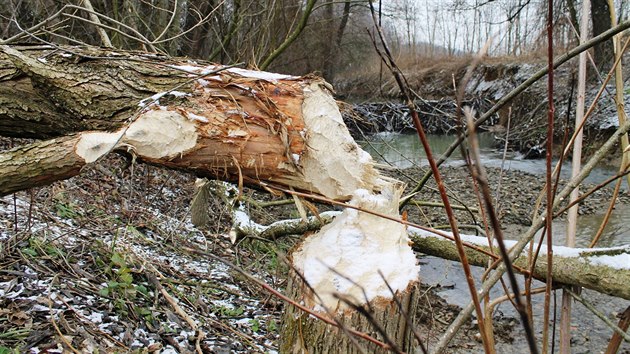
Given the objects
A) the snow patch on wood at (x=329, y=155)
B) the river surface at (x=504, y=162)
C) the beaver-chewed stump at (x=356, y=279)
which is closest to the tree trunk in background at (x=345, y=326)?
the beaver-chewed stump at (x=356, y=279)

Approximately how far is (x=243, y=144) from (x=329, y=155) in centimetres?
31

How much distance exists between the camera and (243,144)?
175 centimetres

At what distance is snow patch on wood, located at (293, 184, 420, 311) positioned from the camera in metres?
1.60

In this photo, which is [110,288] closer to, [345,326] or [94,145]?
[94,145]

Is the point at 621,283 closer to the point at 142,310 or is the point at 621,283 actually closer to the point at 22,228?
the point at 142,310

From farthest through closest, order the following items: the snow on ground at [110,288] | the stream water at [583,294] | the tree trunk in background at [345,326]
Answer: the stream water at [583,294]
the snow on ground at [110,288]
the tree trunk in background at [345,326]

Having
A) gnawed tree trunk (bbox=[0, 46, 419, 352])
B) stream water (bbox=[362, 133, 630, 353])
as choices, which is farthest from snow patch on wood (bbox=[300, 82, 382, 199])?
stream water (bbox=[362, 133, 630, 353])

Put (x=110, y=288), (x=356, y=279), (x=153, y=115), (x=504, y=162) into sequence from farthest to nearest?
(x=504, y=162), (x=110, y=288), (x=153, y=115), (x=356, y=279)

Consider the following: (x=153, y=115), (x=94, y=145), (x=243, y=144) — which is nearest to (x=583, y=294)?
(x=243, y=144)

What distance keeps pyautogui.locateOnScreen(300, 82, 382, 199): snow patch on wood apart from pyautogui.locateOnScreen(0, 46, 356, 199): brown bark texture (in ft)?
0.08

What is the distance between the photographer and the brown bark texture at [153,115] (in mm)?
1698

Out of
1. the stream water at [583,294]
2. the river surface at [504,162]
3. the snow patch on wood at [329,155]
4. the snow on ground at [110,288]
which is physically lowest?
the stream water at [583,294]

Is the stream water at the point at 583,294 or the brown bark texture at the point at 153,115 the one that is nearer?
the brown bark texture at the point at 153,115

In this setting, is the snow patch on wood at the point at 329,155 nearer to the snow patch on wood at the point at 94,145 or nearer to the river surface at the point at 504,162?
the river surface at the point at 504,162
